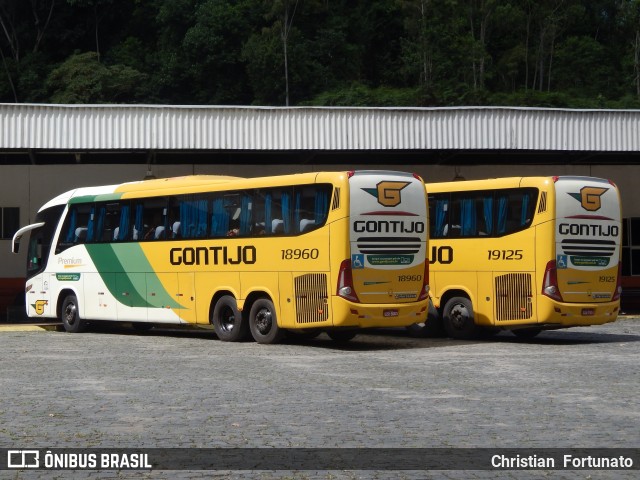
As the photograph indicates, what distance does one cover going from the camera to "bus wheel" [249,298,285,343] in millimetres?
21875

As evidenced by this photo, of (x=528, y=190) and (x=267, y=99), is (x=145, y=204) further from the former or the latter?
(x=267, y=99)

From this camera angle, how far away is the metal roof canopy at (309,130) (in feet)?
102

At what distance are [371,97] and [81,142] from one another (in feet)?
139

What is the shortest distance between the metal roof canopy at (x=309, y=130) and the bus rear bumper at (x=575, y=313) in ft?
33.5

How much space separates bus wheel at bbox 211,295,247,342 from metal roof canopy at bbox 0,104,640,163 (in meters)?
9.01

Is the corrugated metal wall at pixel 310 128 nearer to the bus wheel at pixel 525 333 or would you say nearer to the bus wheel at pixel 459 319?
the bus wheel at pixel 525 333

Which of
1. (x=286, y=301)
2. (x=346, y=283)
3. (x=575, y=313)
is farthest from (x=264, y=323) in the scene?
(x=575, y=313)

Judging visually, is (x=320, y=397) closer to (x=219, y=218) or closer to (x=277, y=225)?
(x=277, y=225)

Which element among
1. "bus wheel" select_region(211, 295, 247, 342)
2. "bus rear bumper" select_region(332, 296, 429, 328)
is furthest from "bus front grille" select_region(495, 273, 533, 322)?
"bus wheel" select_region(211, 295, 247, 342)

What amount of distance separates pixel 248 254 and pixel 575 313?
585 cm

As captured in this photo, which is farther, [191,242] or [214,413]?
[191,242]

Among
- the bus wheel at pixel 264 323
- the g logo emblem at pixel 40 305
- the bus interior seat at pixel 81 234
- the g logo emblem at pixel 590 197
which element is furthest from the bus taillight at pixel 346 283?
the g logo emblem at pixel 40 305

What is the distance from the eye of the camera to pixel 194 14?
76.6 meters

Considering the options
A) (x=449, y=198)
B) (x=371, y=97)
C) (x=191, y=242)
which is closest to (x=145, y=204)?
(x=191, y=242)
